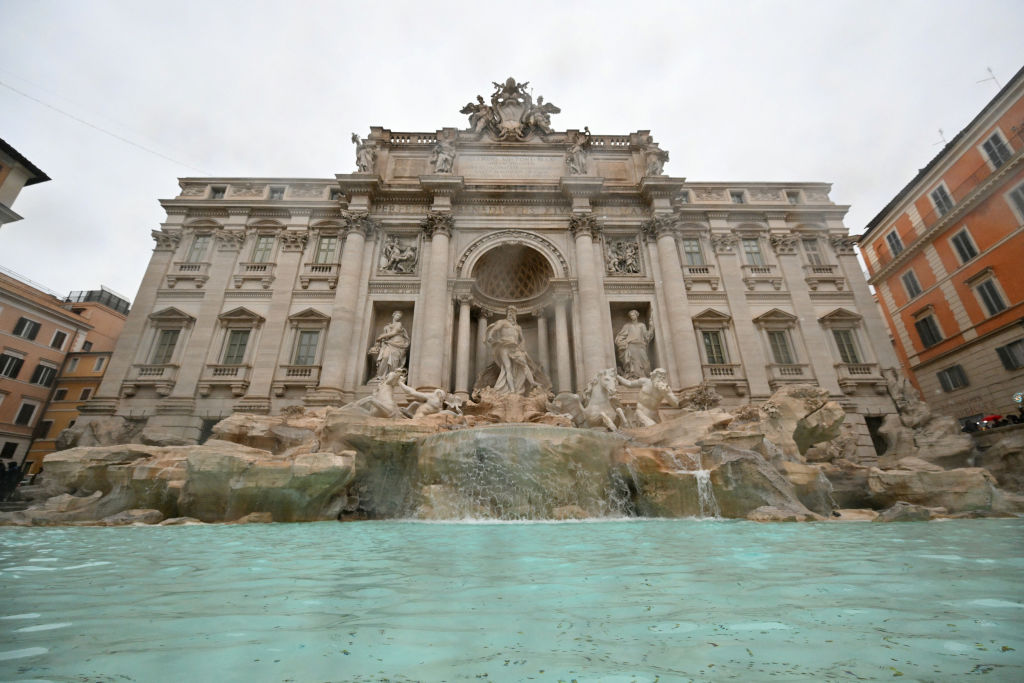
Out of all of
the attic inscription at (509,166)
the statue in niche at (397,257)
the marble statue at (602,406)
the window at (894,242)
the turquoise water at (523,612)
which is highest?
the attic inscription at (509,166)

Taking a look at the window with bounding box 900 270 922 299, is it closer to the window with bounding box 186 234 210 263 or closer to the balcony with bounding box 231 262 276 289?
the balcony with bounding box 231 262 276 289

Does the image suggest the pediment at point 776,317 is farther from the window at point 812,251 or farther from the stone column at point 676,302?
the window at point 812,251

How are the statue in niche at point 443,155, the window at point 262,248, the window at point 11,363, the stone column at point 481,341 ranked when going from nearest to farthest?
the stone column at point 481,341
the window at point 262,248
the statue in niche at point 443,155
the window at point 11,363

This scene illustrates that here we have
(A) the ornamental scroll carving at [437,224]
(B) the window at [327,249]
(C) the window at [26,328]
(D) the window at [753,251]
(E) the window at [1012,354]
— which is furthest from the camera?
(C) the window at [26,328]

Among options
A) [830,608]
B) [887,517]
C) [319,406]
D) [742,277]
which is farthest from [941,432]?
[319,406]

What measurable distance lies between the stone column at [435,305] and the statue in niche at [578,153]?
6.93 meters

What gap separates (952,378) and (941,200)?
9346 millimetres

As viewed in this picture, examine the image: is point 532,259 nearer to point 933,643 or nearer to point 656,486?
point 656,486

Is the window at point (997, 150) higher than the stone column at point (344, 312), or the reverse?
the window at point (997, 150)

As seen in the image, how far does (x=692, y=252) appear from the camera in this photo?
2141 centimetres

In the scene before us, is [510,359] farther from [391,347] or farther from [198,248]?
[198,248]

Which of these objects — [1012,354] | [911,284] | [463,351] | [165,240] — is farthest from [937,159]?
[165,240]

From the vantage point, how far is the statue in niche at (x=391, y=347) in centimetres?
1741

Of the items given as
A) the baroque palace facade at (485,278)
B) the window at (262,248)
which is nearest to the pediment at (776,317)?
the baroque palace facade at (485,278)
